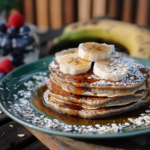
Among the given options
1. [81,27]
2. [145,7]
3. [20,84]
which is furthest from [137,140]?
[145,7]

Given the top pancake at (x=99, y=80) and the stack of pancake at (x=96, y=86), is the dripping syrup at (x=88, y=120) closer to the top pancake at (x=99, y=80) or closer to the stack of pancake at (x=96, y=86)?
the stack of pancake at (x=96, y=86)

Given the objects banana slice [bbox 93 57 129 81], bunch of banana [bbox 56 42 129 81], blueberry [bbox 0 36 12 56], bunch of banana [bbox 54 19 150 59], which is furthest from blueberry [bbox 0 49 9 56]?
banana slice [bbox 93 57 129 81]

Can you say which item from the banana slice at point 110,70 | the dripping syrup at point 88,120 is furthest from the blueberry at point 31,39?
the banana slice at point 110,70

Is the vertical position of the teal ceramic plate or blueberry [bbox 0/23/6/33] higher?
blueberry [bbox 0/23/6/33]

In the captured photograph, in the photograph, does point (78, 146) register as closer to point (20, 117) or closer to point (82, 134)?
point (82, 134)

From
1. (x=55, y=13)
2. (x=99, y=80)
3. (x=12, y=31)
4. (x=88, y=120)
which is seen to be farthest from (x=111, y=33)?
(x=55, y=13)

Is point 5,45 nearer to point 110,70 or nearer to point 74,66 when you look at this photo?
point 74,66

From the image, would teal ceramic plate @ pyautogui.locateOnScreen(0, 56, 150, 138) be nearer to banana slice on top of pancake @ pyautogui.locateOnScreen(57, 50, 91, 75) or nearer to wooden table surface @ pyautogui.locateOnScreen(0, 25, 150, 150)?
wooden table surface @ pyautogui.locateOnScreen(0, 25, 150, 150)
